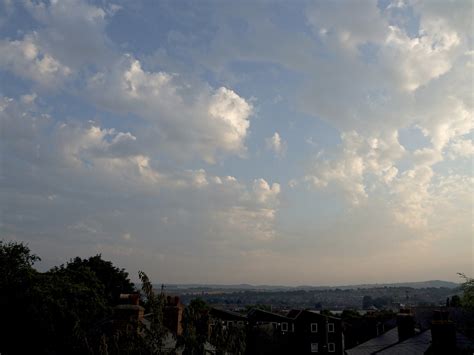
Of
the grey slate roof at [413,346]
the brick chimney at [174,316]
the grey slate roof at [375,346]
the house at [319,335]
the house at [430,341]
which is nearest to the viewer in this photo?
the house at [430,341]

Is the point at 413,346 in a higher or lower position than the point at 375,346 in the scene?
higher

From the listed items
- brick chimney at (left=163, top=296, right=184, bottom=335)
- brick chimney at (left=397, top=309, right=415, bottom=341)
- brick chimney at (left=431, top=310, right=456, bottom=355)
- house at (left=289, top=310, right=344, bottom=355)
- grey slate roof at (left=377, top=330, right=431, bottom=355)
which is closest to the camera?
brick chimney at (left=431, top=310, right=456, bottom=355)

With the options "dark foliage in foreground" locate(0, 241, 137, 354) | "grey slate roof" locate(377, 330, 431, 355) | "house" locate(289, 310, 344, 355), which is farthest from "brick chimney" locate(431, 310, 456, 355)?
"house" locate(289, 310, 344, 355)

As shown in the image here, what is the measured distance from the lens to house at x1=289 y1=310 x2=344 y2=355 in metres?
65.5

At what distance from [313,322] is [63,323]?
37848 millimetres

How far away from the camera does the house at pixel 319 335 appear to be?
65500 millimetres

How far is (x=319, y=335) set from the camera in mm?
65875

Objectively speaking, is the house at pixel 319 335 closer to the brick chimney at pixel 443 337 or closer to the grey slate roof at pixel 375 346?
the grey slate roof at pixel 375 346

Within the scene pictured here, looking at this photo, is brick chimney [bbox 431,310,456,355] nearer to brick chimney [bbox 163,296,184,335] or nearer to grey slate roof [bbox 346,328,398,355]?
grey slate roof [bbox 346,328,398,355]

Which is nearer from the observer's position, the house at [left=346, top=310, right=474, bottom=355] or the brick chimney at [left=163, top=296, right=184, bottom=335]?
the house at [left=346, top=310, right=474, bottom=355]

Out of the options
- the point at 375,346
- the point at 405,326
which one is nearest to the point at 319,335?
the point at 375,346

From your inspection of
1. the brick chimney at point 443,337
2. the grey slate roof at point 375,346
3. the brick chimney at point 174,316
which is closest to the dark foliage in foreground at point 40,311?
the brick chimney at point 174,316

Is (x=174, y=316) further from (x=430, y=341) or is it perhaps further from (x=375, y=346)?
(x=375, y=346)

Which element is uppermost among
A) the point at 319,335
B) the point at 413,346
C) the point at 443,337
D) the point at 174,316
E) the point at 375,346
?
the point at 174,316
